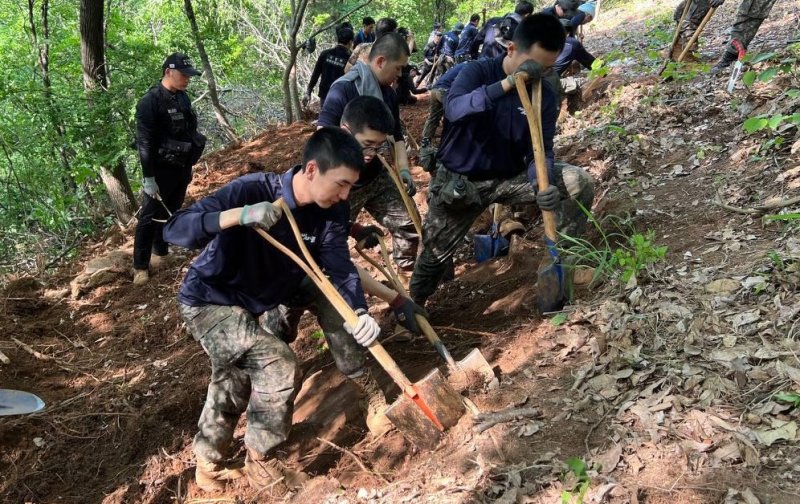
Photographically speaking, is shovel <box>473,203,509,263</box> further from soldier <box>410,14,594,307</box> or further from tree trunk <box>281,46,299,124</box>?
tree trunk <box>281,46,299,124</box>

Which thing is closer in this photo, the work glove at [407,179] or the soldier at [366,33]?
the work glove at [407,179]

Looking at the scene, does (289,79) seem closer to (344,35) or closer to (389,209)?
(344,35)

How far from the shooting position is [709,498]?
1935 mm

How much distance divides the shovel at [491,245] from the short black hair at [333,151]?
262 cm

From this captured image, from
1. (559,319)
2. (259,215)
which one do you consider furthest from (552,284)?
(259,215)

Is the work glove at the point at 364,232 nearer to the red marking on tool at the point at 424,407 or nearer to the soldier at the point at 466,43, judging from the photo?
the red marking on tool at the point at 424,407

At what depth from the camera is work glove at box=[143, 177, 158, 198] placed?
5090 mm

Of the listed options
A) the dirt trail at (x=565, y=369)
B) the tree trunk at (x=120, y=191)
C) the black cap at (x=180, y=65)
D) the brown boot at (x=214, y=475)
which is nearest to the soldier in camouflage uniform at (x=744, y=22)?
the dirt trail at (x=565, y=369)

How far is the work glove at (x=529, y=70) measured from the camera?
317 centimetres

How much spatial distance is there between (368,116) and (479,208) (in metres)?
1.08

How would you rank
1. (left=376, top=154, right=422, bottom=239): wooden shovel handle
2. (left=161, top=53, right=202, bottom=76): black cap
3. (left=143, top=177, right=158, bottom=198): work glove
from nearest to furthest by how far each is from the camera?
(left=376, top=154, right=422, bottom=239): wooden shovel handle
(left=161, top=53, right=202, bottom=76): black cap
(left=143, top=177, right=158, bottom=198): work glove

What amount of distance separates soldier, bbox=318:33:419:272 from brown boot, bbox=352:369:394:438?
1.44 metres

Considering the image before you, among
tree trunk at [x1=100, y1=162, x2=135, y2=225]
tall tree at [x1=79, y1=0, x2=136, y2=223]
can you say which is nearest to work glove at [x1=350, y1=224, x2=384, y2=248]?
tall tree at [x1=79, y1=0, x2=136, y2=223]

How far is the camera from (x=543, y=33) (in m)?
3.20
